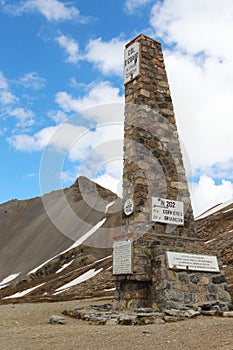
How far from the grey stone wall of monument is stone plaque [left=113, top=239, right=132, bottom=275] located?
94 millimetres

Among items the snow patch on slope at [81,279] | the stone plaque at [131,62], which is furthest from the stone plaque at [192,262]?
the snow patch on slope at [81,279]

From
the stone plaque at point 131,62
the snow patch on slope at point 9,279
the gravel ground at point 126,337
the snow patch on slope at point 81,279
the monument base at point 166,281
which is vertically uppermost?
the snow patch on slope at point 9,279

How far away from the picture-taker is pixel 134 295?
12.9m

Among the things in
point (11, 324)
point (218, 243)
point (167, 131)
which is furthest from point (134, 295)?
point (218, 243)

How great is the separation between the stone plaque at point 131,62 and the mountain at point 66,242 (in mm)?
10651

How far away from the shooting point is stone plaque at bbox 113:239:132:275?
42.6 feet

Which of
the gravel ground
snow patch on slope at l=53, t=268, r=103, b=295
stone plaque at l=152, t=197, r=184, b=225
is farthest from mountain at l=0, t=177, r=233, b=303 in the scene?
the gravel ground

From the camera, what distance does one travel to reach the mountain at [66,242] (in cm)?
3653

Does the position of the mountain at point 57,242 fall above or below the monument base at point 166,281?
above

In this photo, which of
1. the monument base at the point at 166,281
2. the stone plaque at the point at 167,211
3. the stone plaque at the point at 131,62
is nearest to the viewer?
the monument base at the point at 166,281

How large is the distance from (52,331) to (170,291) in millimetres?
4144

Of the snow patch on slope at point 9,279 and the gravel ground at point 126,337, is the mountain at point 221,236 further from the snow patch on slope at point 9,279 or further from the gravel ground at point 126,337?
the snow patch on slope at point 9,279

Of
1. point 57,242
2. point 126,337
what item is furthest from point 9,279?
point 126,337

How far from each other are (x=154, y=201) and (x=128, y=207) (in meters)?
0.92
